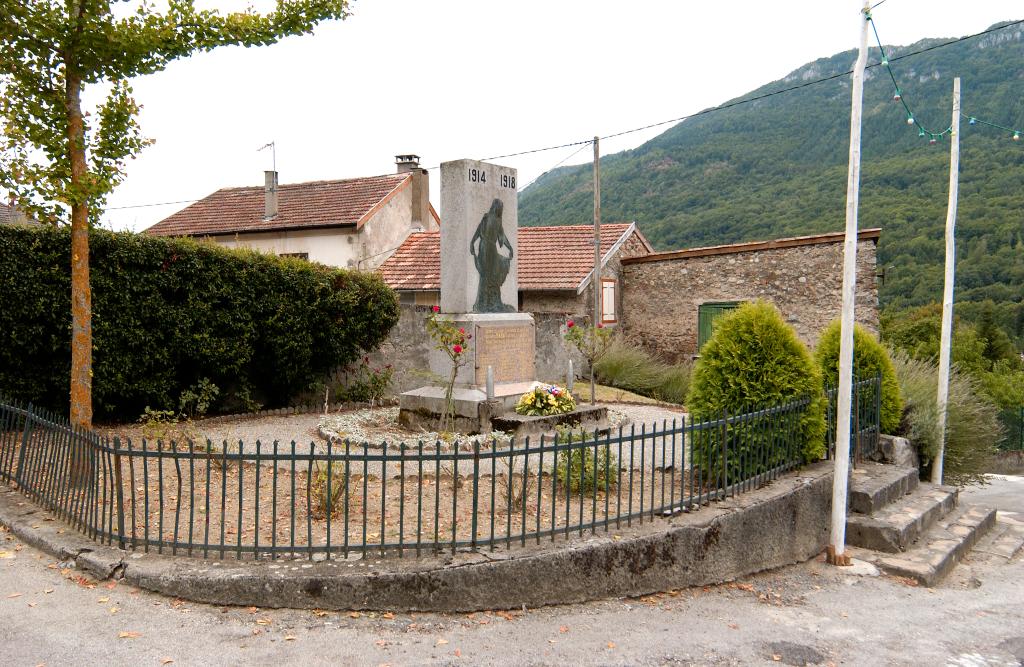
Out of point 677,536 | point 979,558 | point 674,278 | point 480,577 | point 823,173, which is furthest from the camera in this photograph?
point 823,173

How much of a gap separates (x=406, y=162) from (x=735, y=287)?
12921 mm

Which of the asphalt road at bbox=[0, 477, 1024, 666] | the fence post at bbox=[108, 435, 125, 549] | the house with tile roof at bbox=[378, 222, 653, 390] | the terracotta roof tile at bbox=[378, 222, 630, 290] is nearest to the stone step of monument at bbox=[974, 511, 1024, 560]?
the asphalt road at bbox=[0, 477, 1024, 666]

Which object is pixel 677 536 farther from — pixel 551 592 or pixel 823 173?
pixel 823 173

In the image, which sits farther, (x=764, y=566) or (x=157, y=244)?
(x=157, y=244)

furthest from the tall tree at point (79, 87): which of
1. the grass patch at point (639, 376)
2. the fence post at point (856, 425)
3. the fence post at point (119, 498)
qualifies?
the grass patch at point (639, 376)

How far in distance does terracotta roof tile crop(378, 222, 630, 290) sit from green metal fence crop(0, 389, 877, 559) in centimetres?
1202

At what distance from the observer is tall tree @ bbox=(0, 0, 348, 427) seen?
616 centimetres

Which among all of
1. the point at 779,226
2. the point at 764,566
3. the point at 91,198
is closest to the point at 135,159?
the point at 91,198

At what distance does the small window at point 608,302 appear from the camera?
20138 millimetres

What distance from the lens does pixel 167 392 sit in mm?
10336

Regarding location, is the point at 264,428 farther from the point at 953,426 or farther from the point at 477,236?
the point at 953,426

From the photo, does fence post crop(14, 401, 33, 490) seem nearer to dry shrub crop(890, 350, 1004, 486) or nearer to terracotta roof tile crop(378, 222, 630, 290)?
dry shrub crop(890, 350, 1004, 486)

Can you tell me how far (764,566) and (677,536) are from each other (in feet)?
4.11

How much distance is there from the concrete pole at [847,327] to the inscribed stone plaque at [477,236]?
15.4 ft
